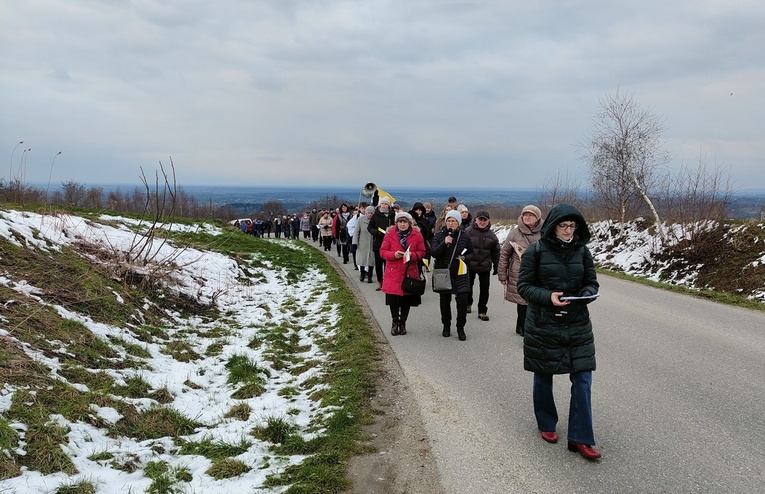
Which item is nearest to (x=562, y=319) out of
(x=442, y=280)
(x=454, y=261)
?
(x=442, y=280)

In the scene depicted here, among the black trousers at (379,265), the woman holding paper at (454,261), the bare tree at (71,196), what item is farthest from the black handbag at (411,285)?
the bare tree at (71,196)

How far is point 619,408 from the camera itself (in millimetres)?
5016

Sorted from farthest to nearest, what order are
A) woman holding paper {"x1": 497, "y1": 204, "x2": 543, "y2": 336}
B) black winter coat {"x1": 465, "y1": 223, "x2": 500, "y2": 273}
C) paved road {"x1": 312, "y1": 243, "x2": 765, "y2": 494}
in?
black winter coat {"x1": 465, "y1": 223, "x2": 500, "y2": 273} < woman holding paper {"x1": 497, "y1": 204, "x2": 543, "y2": 336} < paved road {"x1": 312, "y1": 243, "x2": 765, "y2": 494}

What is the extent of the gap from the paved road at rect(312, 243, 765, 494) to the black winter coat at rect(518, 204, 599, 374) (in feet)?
2.54

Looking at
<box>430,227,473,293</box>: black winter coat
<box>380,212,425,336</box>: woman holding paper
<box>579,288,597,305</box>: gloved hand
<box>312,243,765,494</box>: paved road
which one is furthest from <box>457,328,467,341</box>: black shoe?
<box>579,288,597,305</box>: gloved hand

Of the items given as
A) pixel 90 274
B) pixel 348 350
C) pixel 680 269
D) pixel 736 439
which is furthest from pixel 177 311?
pixel 680 269

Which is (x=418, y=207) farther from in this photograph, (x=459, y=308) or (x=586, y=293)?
(x=586, y=293)

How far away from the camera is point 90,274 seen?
318 inches

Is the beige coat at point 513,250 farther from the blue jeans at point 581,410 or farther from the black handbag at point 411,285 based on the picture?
Answer: the blue jeans at point 581,410

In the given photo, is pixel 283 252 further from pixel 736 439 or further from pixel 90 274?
pixel 736 439

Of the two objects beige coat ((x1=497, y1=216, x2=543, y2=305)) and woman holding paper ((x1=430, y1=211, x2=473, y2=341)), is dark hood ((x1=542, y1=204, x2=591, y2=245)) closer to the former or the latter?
beige coat ((x1=497, y1=216, x2=543, y2=305))

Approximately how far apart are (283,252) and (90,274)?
1029 cm

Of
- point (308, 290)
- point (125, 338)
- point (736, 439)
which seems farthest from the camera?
point (308, 290)

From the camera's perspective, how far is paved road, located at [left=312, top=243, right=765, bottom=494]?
3764mm
